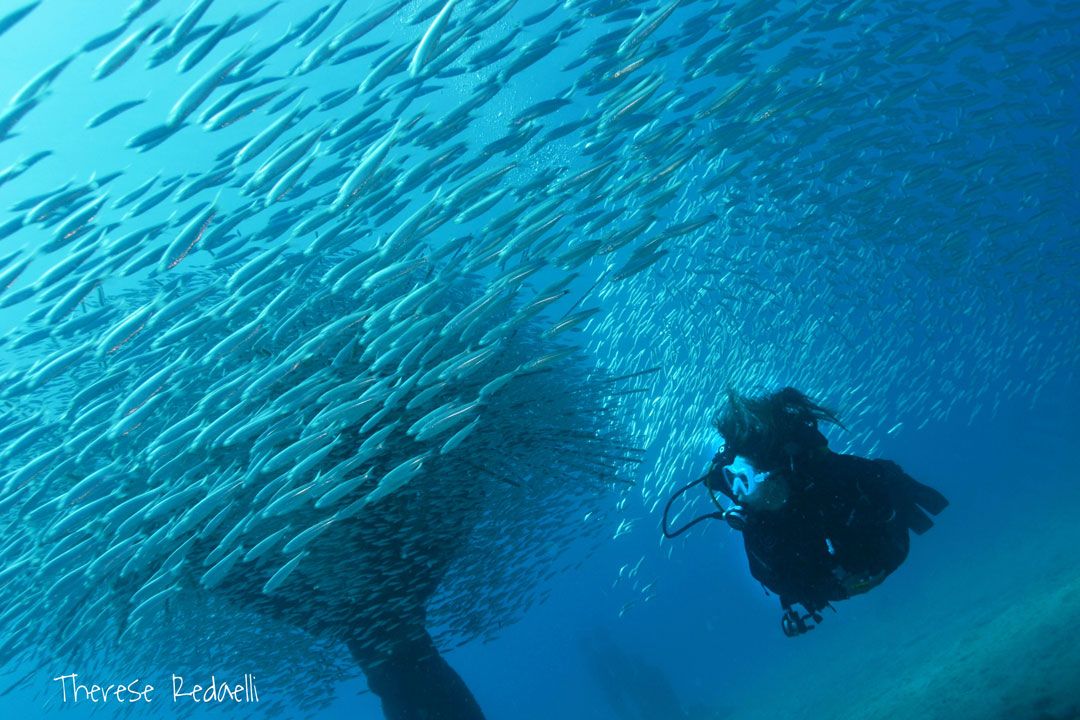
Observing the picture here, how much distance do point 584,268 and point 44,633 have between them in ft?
70.8

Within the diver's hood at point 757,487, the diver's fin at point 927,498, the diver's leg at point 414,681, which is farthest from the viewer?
the diver's leg at point 414,681

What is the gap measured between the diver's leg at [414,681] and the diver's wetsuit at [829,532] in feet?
18.9

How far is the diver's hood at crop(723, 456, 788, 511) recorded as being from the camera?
318 centimetres

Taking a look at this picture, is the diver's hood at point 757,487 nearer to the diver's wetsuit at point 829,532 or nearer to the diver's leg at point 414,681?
the diver's wetsuit at point 829,532

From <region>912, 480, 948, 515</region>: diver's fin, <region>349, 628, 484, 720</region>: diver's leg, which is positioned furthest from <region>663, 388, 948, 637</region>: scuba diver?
<region>349, 628, 484, 720</region>: diver's leg

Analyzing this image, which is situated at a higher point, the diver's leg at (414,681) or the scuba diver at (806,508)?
the diver's leg at (414,681)

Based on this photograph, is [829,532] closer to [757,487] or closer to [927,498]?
[757,487]

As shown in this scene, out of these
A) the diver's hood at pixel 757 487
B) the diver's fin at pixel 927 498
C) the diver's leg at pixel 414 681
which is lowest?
the diver's fin at pixel 927 498

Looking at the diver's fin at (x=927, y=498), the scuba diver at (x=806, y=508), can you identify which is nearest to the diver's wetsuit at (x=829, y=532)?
the scuba diver at (x=806, y=508)

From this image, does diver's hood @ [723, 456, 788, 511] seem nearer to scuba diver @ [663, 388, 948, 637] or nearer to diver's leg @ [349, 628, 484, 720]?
scuba diver @ [663, 388, 948, 637]

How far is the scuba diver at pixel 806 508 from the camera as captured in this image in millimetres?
3217

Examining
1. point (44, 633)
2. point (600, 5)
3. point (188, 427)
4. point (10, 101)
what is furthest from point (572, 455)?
point (44, 633)

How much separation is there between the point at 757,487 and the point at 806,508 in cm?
29

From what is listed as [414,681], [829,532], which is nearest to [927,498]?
[829,532]
